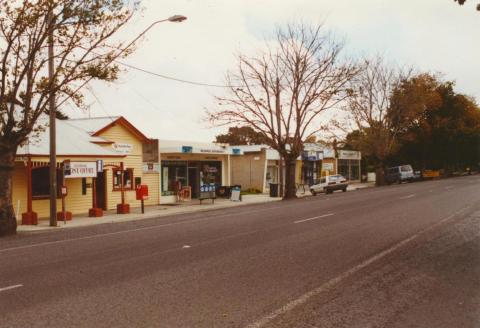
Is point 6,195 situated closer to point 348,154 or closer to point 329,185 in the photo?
point 329,185

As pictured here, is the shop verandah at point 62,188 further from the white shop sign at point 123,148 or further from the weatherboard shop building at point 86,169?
the white shop sign at point 123,148

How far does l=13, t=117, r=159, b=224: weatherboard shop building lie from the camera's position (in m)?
21.7

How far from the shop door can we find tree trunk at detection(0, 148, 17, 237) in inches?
793

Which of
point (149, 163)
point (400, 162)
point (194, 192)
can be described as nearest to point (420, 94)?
point (400, 162)

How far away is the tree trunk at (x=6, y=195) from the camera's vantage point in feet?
55.0

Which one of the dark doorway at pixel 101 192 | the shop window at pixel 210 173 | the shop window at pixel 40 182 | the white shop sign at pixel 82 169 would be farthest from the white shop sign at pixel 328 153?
the white shop sign at pixel 82 169

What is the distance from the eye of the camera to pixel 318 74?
1398 inches

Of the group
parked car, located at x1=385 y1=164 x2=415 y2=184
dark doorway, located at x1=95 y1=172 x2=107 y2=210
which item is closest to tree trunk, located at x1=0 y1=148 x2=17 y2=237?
dark doorway, located at x1=95 y1=172 x2=107 y2=210

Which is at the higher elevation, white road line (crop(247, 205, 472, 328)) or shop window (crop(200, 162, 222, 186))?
shop window (crop(200, 162, 222, 186))

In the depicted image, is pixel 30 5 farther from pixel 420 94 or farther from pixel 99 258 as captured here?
pixel 420 94

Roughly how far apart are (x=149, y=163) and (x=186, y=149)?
252 cm

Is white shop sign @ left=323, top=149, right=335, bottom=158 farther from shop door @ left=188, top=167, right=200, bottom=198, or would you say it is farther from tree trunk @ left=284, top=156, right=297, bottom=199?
shop door @ left=188, top=167, right=200, bottom=198

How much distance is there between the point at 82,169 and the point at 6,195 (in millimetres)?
5071

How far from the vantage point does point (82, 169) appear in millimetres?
21844
